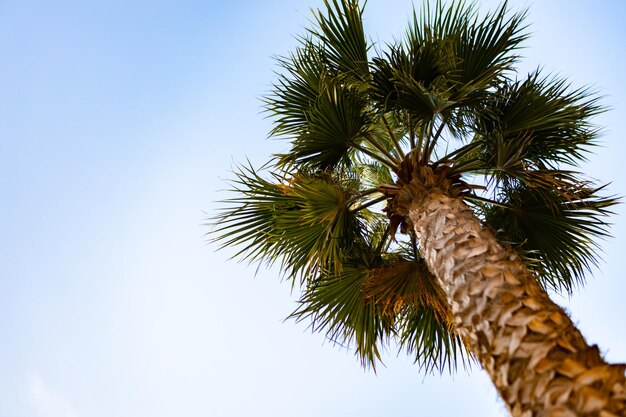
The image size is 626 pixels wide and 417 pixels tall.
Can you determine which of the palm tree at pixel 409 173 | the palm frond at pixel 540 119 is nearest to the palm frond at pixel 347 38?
the palm tree at pixel 409 173

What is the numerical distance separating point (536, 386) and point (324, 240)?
10.2 feet

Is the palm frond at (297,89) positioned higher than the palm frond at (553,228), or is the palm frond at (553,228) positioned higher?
the palm frond at (297,89)

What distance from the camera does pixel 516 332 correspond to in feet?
7.82

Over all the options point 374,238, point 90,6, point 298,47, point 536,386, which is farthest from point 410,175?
point 90,6

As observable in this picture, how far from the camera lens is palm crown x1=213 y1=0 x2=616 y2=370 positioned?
4.89m

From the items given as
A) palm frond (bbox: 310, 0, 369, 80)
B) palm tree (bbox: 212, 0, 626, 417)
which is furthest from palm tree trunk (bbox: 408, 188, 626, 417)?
palm frond (bbox: 310, 0, 369, 80)

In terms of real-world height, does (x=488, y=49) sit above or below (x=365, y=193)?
above

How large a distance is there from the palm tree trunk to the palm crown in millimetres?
1512

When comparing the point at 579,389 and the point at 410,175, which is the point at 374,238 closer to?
the point at 410,175

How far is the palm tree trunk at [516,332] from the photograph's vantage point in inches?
74.8

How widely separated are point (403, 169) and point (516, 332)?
249 centimetres

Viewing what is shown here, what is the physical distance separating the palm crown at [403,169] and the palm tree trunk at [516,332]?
151 centimetres

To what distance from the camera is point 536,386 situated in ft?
6.83

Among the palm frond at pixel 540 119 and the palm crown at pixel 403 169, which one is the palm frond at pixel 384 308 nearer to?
the palm crown at pixel 403 169
